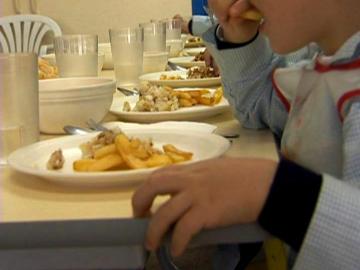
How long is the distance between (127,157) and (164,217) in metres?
0.15

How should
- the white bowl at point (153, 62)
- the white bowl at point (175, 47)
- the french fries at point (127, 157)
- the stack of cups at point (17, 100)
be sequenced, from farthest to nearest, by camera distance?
the white bowl at point (175, 47) → the white bowl at point (153, 62) → the stack of cups at point (17, 100) → the french fries at point (127, 157)

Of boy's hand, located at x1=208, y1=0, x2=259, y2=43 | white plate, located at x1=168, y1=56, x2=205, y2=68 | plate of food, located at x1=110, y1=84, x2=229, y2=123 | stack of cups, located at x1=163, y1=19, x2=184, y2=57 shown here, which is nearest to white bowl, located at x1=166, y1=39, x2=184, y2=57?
stack of cups, located at x1=163, y1=19, x2=184, y2=57

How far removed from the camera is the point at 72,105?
0.92m

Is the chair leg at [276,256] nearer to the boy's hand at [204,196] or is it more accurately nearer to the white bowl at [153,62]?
the boy's hand at [204,196]

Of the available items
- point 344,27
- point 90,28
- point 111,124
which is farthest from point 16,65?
point 90,28

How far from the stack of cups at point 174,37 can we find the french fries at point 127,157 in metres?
1.51

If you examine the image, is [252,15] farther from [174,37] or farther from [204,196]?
[174,37]

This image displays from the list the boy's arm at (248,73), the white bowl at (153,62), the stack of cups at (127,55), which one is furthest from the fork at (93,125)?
the white bowl at (153,62)

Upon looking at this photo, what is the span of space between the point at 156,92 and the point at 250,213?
55 cm

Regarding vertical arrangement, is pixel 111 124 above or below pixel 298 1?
below

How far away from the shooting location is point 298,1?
750mm

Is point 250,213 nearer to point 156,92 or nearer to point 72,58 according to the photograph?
point 156,92

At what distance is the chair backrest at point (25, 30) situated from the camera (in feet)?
10.7

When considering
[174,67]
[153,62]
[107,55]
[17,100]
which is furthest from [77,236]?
[107,55]
